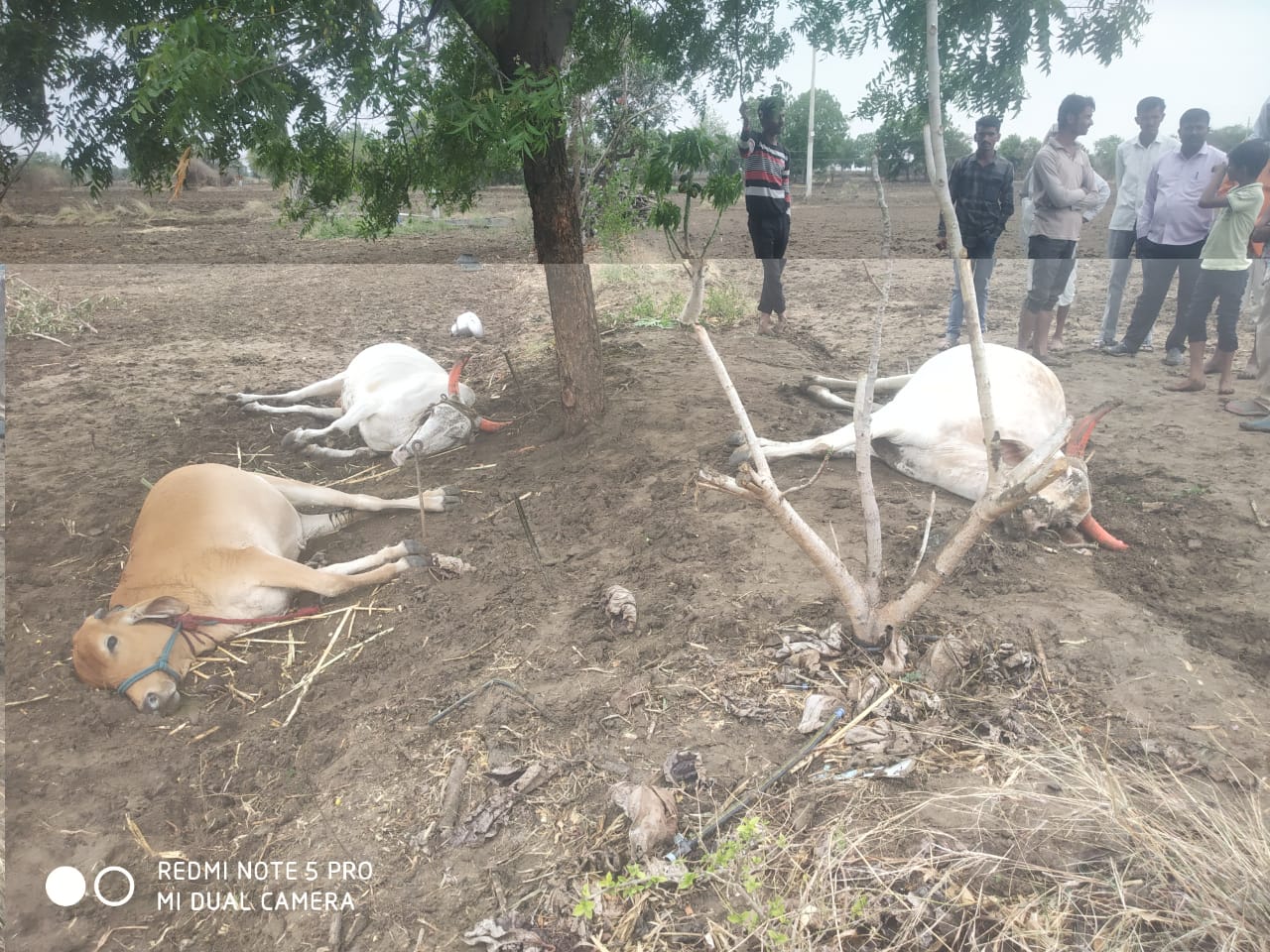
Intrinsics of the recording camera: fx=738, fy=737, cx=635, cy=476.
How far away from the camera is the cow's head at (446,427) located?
435cm

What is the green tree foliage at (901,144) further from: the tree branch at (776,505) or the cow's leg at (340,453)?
the cow's leg at (340,453)

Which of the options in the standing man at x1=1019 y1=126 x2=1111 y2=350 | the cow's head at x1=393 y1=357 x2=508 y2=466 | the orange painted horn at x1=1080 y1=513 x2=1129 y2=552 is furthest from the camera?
the standing man at x1=1019 y1=126 x2=1111 y2=350

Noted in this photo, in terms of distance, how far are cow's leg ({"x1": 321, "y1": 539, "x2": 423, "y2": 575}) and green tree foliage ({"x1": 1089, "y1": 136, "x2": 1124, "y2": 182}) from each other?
221 inches

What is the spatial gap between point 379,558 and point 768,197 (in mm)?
3968

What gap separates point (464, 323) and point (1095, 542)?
480 centimetres

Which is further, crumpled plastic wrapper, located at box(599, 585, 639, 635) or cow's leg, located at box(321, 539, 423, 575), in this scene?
cow's leg, located at box(321, 539, 423, 575)

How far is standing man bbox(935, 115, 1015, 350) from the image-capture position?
5.03 metres

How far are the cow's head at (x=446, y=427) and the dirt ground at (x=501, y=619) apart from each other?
0.17 m

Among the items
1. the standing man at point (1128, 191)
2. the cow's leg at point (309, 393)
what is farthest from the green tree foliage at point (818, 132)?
the cow's leg at point (309, 393)

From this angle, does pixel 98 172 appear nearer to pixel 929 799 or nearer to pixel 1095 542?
pixel 929 799

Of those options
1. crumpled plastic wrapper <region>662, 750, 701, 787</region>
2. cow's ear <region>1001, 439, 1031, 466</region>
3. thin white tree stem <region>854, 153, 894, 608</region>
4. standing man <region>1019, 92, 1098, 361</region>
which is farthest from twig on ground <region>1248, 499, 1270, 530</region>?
crumpled plastic wrapper <region>662, 750, 701, 787</region>

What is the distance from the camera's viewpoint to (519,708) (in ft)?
7.98

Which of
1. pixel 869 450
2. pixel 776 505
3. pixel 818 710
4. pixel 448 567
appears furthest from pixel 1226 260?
pixel 448 567

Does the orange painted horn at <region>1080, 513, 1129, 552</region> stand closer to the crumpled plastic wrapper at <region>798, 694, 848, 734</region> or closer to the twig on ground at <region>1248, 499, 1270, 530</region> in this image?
the twig on ground at <region>1248, 499, 1270, 530</region>
